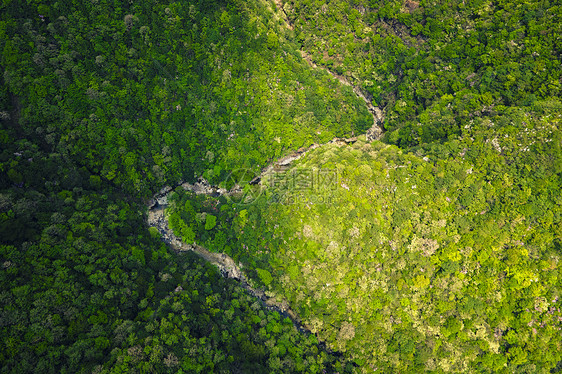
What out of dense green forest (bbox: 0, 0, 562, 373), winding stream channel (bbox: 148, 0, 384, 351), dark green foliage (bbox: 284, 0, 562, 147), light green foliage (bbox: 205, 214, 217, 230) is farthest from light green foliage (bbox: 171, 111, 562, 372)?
dark green foliage (bbox: 284, 0, 562, 147)

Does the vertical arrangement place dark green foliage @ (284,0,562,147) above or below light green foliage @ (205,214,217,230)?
above

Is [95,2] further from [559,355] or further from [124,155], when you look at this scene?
[559,355]

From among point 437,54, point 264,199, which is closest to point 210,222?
point 264,199

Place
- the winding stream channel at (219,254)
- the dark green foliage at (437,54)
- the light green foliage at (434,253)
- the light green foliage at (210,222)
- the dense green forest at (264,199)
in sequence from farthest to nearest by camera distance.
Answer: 1. the light green foliage at (210,222)
2. the dark green foliage at (437,54)
3. the winding stream channel at (219,254)
4. the light green foliage at (434,253)
5. the dense green forest at (264,199)

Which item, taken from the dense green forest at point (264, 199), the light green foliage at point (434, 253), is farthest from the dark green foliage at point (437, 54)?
the light green foliage at point (434, 253)

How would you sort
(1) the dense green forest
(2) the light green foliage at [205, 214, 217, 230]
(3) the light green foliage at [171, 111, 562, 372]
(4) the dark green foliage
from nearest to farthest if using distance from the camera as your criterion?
(1) the dense green forest < (3) the light green foliage at [171, 111, 562, 372] < (4) the dark green foliage < (2) the light green foliage at [205, 214, 217, 230]

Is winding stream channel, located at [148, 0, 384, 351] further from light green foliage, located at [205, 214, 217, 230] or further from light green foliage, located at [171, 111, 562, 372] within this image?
light green foliage, located at [205, 214, 217, 230]

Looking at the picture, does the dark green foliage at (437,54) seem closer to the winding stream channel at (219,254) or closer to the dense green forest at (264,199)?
the dense green forest at (264,199)

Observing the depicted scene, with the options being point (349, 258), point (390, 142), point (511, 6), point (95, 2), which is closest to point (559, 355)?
point (349, 258)
